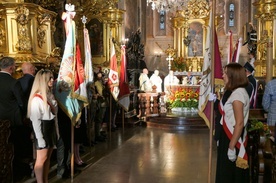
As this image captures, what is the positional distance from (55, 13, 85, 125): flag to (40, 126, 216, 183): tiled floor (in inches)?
47.1

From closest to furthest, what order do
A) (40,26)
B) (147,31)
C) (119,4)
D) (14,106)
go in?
(14,106) < (40,26) < (119,4) < (147,31)

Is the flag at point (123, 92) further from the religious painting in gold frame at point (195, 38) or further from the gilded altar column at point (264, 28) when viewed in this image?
the religious painting in gold frame at point (195, 38)

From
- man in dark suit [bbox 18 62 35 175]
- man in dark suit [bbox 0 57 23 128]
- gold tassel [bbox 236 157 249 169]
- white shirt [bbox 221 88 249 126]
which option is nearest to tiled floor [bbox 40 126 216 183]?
man in dark suit [bbox 18 62 35 175]

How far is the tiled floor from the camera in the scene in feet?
17.3

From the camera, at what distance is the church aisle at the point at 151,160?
5.28m

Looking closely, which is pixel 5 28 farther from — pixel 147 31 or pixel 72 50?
pixel 147 31

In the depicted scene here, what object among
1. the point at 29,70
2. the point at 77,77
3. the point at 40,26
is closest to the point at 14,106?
the point at 29,70

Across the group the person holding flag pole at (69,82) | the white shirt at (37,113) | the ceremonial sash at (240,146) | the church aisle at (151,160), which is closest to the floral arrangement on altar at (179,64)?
the church aisle at (151,160)

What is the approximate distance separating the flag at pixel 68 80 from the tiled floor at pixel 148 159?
120 centimetres

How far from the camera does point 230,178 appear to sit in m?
3.52

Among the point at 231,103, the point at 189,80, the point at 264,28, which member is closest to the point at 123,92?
the point at 231,103

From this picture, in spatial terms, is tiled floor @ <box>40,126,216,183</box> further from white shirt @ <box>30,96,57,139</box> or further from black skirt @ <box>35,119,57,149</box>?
white shirt @ <box>30,96,57,139</box>

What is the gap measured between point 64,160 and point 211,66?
9.88 feet

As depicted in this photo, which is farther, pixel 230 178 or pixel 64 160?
pixel 64 160
